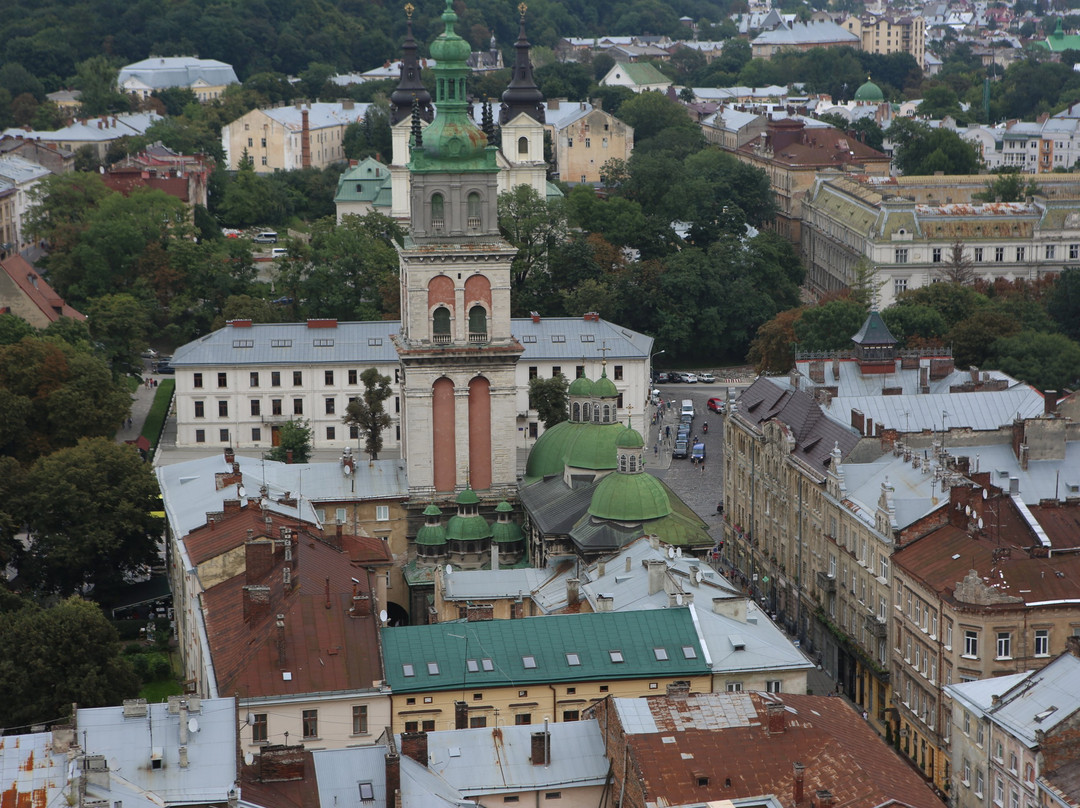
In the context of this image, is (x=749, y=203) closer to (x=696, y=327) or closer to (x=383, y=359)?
(x=696, y=327)

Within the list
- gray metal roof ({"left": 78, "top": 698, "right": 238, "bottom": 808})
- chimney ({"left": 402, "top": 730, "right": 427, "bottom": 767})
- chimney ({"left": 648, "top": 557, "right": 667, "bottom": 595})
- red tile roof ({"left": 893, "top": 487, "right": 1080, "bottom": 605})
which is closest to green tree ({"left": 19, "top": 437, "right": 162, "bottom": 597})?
chimney ({"left": 648, "top": 557, "right": 667, "bottom": 595})

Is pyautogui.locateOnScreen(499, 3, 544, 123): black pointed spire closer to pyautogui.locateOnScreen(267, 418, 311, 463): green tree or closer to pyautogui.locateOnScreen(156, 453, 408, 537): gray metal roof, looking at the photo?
pyautogui.locateOnScreen(267, 418, 311, 463): green tree

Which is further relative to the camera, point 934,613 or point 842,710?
point 934,613

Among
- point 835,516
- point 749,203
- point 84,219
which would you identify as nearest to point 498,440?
point 835,516

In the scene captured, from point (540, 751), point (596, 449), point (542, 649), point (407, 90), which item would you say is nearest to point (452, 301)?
point (596, 449)

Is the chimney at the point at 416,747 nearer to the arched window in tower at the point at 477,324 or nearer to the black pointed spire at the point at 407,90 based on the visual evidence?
the arched window in tower at the point at 477,324

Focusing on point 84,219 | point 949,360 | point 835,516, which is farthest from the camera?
point 84,219

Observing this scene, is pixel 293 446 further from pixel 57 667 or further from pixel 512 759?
pixel 512 759

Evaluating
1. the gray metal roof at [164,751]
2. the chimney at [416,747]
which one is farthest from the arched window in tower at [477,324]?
the gray metal roof at [164,751]
